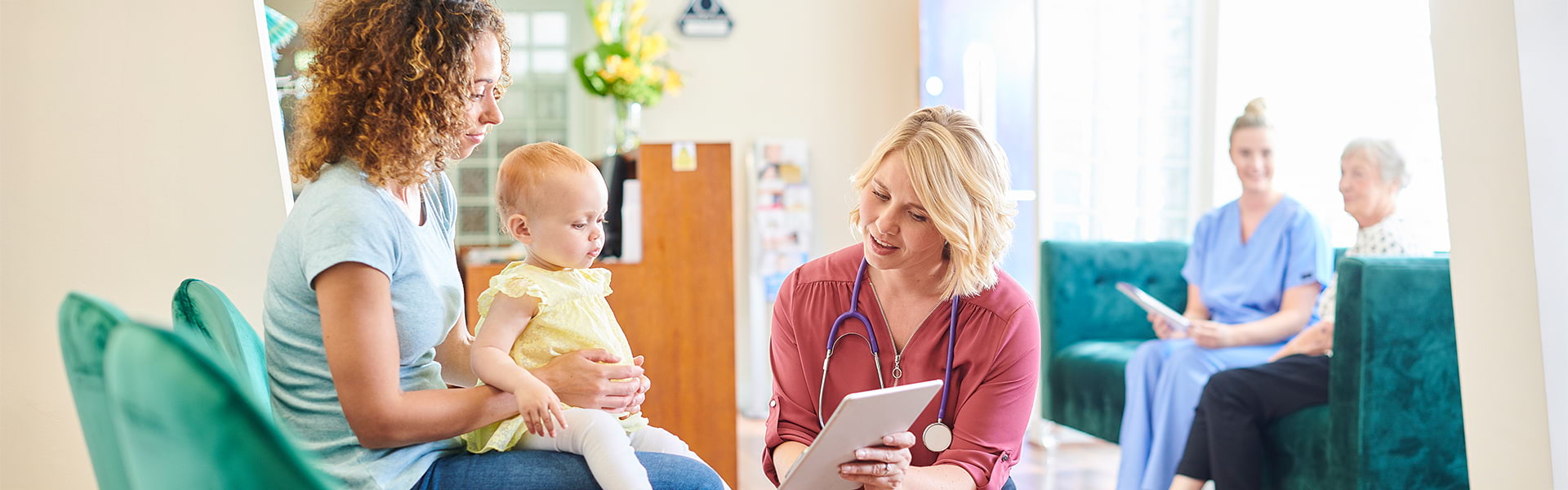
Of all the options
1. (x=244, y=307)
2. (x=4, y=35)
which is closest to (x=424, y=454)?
(x=244, y=307)

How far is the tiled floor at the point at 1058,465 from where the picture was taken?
12.8ft

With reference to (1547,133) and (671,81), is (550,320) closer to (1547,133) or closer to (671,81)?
(1547,133)

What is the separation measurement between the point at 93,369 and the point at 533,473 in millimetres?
544

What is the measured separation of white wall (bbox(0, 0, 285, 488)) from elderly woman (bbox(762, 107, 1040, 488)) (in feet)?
3.05

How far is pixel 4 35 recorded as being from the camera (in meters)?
1.62

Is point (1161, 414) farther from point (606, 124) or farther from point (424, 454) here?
point (606, 124)

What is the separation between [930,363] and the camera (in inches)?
70.5

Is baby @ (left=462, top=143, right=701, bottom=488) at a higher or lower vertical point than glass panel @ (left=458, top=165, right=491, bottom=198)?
lower

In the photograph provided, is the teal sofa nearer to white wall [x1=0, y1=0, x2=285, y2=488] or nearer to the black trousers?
the black trousers

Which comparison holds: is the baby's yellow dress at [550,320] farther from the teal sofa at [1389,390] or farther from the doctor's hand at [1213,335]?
the doctor's hand at [1213,335]

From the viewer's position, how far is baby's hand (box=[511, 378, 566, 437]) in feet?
4.50

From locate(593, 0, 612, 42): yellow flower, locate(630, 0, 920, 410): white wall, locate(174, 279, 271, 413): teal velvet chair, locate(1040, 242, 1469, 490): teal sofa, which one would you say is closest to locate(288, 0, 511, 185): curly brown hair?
locate(174, 279, 271, 413): teal velvet chair

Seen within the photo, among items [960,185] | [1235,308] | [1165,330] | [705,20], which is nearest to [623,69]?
[705,20]

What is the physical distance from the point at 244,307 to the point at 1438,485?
2.57 meters
